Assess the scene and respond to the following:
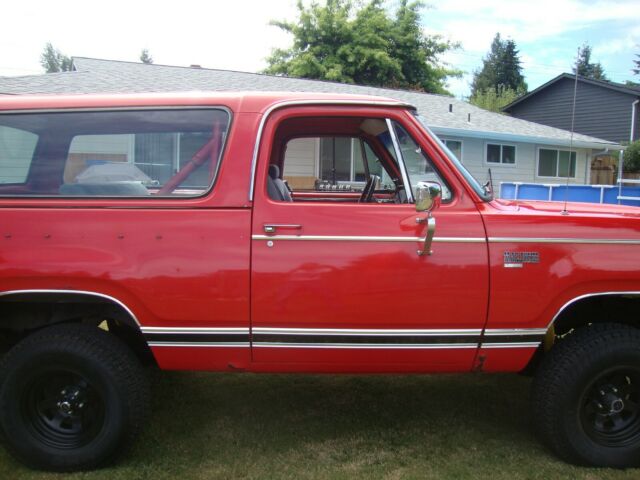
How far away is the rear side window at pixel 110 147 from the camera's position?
300 centimetres

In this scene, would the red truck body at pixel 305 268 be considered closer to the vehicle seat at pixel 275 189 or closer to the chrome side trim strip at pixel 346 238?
the chrome side trim strip at pixel 346 238

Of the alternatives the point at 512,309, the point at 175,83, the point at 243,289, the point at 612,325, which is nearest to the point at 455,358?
the point at 512,309

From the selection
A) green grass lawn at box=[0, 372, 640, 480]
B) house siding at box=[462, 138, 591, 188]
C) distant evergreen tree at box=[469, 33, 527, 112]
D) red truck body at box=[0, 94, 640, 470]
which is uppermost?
distant evergreen tree at box=[469, 33, 527, 112]

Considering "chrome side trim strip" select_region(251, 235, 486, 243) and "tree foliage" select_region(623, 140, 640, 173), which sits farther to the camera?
"tree foliage" select_region(623, 140, 640, 173)

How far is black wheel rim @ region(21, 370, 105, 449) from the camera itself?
9.90ft

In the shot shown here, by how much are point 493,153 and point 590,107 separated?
12.7 metres

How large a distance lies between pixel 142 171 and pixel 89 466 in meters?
1.63

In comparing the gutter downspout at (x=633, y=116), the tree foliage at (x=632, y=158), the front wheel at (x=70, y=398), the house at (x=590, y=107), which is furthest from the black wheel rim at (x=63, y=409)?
the house at (x=590, y=107)

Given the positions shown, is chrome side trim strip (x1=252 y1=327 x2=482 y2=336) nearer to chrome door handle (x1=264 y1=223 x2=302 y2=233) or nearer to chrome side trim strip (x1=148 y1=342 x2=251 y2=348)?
chrome side trim strip (x1=148 y1=342 x2=251 y2=348)

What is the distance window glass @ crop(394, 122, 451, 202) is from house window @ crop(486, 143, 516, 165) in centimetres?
1611

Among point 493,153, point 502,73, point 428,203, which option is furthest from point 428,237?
point 502,73

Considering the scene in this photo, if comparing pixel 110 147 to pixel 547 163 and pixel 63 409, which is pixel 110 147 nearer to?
pixel 63 409

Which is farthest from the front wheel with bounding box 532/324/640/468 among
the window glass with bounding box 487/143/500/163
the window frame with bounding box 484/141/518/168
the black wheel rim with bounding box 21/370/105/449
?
the window glass with bounding box 487/143/500/163

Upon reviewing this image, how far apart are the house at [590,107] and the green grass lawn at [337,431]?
84.2ft
